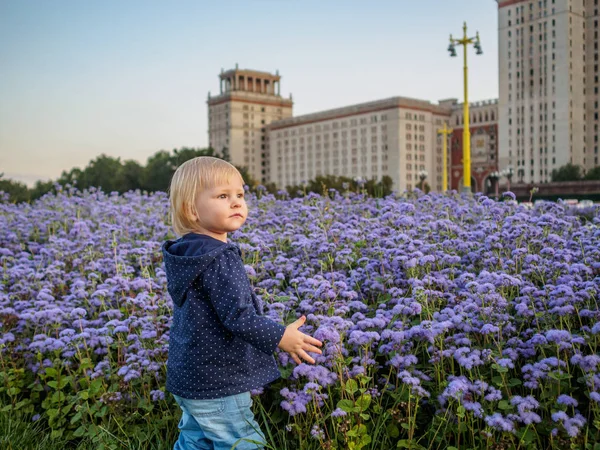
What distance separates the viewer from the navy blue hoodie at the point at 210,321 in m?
2.92

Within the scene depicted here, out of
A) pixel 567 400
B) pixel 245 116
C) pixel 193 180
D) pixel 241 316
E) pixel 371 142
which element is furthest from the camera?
pixel 245 116

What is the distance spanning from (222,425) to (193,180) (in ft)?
3.88

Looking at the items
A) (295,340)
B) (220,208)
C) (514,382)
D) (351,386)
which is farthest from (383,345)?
(220,208)

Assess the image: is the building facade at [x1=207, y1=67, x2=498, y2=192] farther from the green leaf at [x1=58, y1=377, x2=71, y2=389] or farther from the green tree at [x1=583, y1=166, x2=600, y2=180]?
the green leaf at [x1=58, y1=377, x2=71, y2=389]

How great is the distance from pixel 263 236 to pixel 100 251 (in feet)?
6.95

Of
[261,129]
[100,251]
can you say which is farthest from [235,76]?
[100,251]

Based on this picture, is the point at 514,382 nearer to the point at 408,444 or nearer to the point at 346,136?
the point at 408,444

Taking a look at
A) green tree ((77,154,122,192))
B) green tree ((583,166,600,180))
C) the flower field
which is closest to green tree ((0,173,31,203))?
the flower field

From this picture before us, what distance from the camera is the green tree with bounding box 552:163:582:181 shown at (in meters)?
75.7

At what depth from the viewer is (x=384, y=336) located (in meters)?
3.61

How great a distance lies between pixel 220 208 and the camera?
9.96ft

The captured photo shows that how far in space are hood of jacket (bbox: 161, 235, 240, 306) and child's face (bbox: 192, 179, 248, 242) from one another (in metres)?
0.08

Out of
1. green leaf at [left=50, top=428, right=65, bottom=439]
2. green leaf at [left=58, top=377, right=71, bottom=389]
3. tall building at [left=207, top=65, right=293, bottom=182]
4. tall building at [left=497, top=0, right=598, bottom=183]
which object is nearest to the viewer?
green leaf at [left=50, top=428, right=65, bottom=439]

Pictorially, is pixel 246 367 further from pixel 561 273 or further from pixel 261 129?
pixel 261 129
